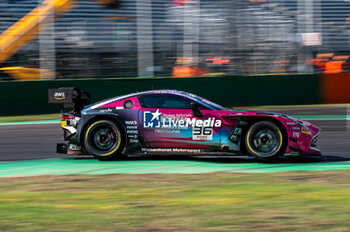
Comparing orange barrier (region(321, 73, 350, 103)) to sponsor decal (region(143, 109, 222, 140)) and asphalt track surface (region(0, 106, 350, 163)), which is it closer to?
asphalt track surface (region(0, 106, 350, 163))

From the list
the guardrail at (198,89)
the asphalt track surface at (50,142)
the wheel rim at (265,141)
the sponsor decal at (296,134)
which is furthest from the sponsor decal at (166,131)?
the guardrail at (198,89)

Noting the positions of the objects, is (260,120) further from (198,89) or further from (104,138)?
(198,89)

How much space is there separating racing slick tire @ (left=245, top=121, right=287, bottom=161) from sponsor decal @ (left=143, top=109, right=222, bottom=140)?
527 millimetres

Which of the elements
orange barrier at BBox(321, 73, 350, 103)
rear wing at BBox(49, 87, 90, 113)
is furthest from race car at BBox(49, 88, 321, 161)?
orange barrier at BBox(321, 73, 350, 103)

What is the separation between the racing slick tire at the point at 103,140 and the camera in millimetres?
8438

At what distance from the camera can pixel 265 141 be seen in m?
8.10

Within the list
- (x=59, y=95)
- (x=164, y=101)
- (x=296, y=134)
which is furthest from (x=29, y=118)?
(x=296, y=134)

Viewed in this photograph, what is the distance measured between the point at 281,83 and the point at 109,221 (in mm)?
15268

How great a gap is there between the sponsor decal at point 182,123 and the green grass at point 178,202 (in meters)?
1.05

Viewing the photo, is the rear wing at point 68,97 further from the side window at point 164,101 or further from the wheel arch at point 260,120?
the wheel arch at point 260,120

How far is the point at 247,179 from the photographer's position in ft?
22.5

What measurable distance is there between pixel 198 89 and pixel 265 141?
10.4 meters

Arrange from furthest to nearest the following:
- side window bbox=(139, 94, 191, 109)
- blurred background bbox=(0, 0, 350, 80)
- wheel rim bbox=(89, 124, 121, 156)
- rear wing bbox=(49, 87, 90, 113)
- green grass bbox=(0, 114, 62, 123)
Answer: blurred background bbox=(0, 0, 350, 80), green grass bbox=(0, 114, 62, 123), rear wing bbox=(49, 87, 90, 113), wheel rim bbox=(89, 124, 121, 156), side window bbox=(139, 94, 191, 109)

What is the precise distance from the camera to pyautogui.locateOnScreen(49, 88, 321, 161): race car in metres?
8.04
